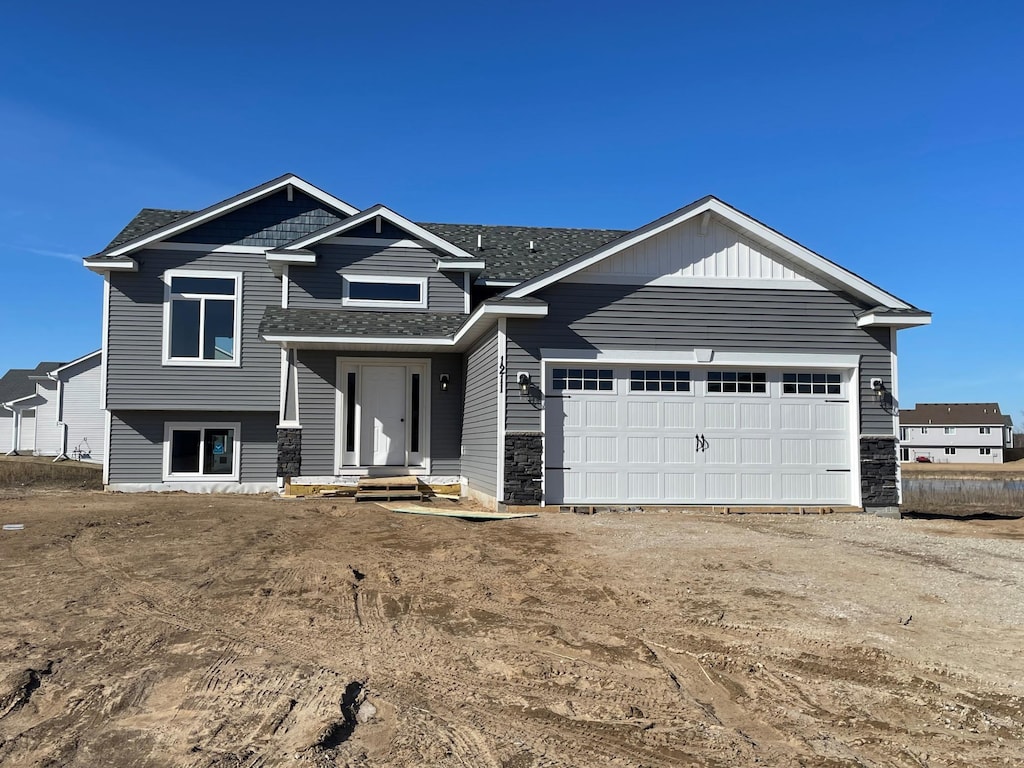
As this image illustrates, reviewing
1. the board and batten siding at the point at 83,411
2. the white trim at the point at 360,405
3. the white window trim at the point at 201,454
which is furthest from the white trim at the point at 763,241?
the board and batten siding at the point at 83,411

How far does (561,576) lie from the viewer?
22.0ft

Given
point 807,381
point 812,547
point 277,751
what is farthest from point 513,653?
point 807,381

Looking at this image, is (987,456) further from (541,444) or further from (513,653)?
(513,653)

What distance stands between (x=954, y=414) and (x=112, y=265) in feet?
216

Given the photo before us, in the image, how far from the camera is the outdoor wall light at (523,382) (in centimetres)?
1152

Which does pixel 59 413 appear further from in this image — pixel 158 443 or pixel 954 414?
pixel 954 414

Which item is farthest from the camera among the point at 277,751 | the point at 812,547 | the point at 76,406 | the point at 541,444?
the point at 76,406

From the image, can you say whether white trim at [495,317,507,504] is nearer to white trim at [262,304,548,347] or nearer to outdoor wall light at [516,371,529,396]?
outdoor wall light at [516,371,529,396]

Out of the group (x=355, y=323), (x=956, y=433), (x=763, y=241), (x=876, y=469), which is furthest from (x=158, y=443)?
(x=956, y=433)

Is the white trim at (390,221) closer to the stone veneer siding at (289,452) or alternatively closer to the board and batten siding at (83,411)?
the stone veneer siding at (289,452)

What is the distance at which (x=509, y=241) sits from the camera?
1808cm

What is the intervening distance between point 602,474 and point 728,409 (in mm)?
2290

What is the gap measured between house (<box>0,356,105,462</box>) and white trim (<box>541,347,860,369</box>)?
24530 millimetres

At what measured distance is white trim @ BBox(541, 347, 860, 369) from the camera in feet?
38.7
